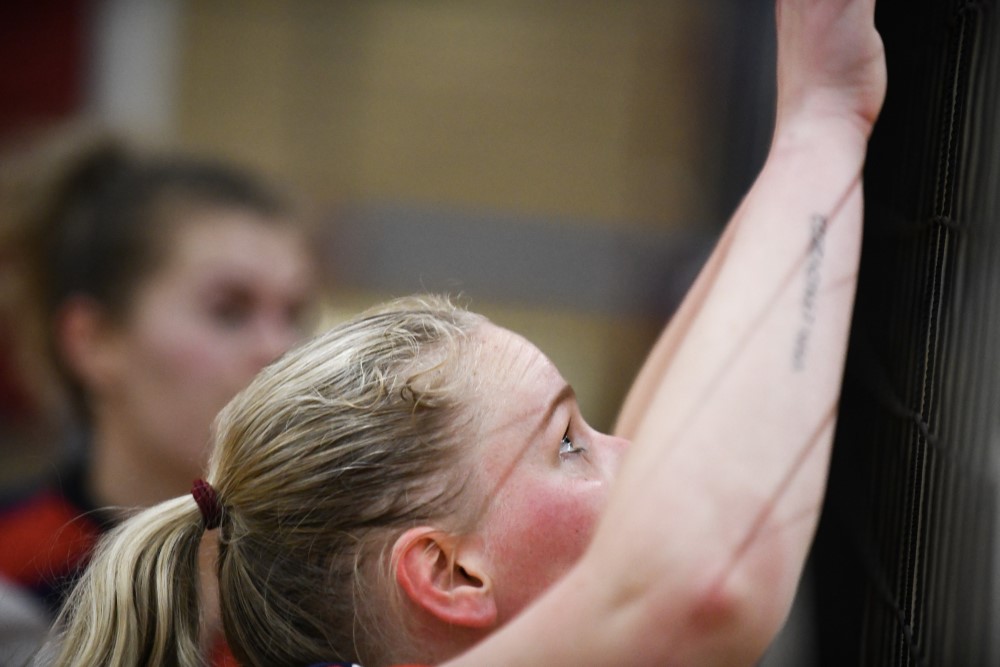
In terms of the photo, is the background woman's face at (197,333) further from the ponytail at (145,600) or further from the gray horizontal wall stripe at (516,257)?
the gray horizontal wall stripe at (516,257)

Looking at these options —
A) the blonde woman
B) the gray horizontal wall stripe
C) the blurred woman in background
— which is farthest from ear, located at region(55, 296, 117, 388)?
the gray horizontal wall stripe

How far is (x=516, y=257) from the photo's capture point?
4789 millimetres

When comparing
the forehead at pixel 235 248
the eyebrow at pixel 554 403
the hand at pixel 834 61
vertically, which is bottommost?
the forehead at pixel 235 248

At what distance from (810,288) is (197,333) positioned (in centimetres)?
156

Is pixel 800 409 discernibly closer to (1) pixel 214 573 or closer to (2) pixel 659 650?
(2) pixel 659 650

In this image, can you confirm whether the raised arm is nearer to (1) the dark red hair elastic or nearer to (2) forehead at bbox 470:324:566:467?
(2) forehead at bbox 470:324:566:467

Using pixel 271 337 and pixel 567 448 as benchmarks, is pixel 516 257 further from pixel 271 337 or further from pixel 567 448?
pixel 567 448

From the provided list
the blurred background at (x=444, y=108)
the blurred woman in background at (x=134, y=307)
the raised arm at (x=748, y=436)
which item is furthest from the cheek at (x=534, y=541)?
the blurred background at (x=444, y=108)

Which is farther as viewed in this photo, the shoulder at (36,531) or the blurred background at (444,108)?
the blurred background at (444,108)

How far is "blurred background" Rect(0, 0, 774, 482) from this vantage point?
4750 mm

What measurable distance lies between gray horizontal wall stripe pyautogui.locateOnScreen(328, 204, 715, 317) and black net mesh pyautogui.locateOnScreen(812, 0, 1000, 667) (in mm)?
3046

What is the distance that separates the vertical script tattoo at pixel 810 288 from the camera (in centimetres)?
93

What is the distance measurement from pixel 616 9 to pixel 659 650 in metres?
4.36

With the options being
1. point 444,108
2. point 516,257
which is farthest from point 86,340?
point 444,108
